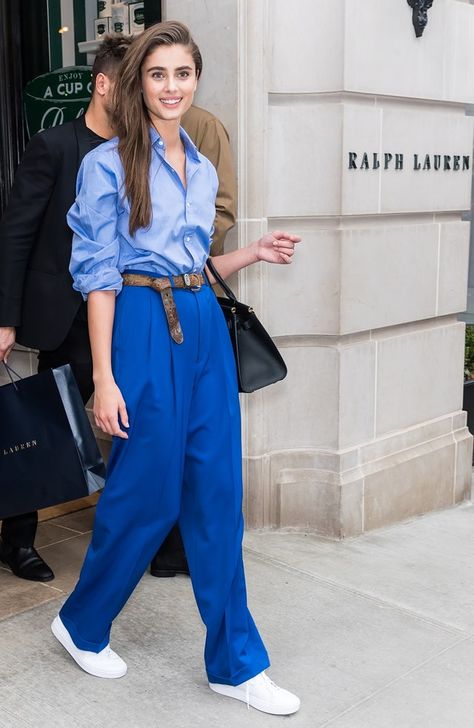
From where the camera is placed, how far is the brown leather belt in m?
3.11

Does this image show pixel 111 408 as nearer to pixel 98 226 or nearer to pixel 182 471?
pixel 182 471

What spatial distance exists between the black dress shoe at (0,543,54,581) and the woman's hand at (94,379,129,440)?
146cm

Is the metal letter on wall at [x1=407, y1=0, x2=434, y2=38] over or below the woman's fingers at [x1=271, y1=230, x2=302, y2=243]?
over

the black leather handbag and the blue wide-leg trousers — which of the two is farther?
the black leather handbag

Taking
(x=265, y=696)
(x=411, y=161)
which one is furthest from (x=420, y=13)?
(x=265, y=696)

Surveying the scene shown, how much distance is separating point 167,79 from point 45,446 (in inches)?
56.2

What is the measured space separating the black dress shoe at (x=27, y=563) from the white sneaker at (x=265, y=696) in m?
1.31

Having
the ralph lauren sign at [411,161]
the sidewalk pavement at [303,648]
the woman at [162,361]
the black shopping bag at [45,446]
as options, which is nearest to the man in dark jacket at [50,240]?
the black shopping bag at [45,446]

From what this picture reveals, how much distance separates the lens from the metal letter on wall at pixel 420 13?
498 centimetres

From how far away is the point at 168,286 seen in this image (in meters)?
3.12

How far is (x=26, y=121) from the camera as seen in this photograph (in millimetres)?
6055

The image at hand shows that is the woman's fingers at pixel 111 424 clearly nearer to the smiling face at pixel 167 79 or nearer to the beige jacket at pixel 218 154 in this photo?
the smiling face at pixel 167 79

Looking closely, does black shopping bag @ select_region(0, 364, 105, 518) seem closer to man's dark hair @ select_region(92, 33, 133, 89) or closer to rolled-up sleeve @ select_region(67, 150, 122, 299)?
rolled-up sleeve @ select_region(67, 150, 122, 299)

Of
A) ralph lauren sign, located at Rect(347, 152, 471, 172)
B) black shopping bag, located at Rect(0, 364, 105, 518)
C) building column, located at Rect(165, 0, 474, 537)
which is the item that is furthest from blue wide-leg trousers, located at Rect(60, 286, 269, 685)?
ralph lauren sign, located at Rect(347, 152, 471, 172)
